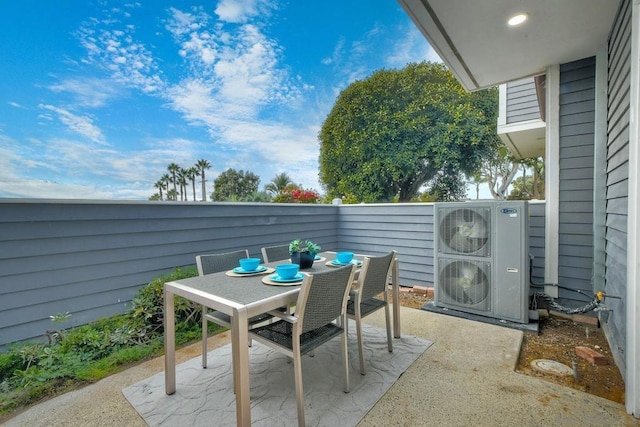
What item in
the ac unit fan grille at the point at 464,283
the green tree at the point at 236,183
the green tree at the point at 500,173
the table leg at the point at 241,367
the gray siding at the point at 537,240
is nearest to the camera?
the table leg at the point at 241,367

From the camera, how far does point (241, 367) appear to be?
4.37 feet

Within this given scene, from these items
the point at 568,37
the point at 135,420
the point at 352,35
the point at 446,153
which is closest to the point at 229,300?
the point at 135,420

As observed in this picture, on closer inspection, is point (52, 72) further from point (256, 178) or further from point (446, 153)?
point (446, 153)

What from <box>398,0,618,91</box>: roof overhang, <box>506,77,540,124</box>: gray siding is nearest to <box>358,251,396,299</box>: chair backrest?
<box>398,0,618,91</box>: roof overhang

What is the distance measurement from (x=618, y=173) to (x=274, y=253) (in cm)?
291

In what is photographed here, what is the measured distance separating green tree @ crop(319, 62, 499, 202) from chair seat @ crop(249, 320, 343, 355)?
9476mm

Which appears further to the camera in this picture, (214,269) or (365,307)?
(214,269)

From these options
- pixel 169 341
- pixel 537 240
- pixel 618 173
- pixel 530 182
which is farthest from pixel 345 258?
pixel 530 182

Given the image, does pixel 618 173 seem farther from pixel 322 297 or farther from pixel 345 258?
pixel 322 297

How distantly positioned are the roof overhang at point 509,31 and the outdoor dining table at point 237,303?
2.33m

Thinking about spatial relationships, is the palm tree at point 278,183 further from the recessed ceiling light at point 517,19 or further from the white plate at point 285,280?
the white plate at point 285,280

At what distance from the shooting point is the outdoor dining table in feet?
4.39

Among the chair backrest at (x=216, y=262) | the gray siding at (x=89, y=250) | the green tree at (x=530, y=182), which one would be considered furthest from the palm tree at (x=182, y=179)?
the green tree at (x=530, y=182)

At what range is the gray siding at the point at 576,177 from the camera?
2.93 meters
